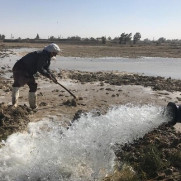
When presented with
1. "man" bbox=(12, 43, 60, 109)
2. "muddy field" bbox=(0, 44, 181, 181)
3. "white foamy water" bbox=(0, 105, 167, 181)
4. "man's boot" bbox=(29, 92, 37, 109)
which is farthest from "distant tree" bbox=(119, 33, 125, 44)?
"white foamy water" bbox=(0, 105, 167, 181)

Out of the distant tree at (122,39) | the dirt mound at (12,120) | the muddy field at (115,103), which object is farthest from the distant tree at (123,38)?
the dirt mound at (12,120)

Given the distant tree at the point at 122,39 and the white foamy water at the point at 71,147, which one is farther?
the distant tree at the point at 122,39

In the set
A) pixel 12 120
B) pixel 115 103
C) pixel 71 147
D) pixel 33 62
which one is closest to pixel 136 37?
pixel 115 103

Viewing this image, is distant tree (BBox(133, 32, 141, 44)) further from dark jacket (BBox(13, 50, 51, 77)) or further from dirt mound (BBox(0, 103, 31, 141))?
dirt mound (BBox(0, 103, 31, 141))

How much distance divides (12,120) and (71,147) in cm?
227

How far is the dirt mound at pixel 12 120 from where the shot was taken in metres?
7.97

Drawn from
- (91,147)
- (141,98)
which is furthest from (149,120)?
(141,98)

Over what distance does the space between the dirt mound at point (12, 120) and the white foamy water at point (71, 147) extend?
0.67 feet

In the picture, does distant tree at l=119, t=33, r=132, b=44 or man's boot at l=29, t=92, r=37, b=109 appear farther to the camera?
distant tree at l=119, t=33, r=132, b=44

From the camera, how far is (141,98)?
42.0ft

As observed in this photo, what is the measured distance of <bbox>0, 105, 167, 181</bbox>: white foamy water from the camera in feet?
19.7

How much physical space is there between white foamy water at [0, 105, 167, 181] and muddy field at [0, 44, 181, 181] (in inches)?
11.5

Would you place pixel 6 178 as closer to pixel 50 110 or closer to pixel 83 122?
pixel 83 122

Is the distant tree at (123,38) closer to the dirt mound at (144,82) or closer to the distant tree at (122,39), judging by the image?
the distant tree at (122,39)
